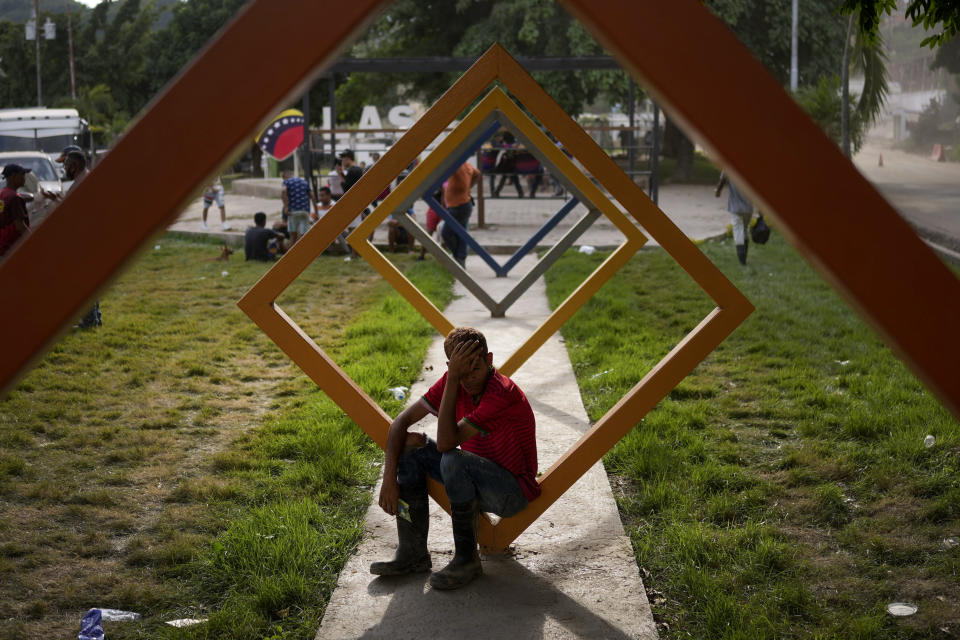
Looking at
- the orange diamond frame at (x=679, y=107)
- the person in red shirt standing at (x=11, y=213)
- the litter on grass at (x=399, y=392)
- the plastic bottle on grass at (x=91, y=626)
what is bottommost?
the plastic bottle on grass at (x=91, y=626)

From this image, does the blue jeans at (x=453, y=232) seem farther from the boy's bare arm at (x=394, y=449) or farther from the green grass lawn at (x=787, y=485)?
the boy's bare arm at (x=394, y=449)

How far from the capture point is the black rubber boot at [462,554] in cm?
364

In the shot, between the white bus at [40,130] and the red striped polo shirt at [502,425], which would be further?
the white bus at [40,130]

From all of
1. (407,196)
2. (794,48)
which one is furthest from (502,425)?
(794,48)

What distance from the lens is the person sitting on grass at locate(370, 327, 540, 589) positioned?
11.6 feet

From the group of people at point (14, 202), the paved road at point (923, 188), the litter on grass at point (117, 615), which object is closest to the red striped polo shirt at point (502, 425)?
the litter on grass at point (117, 615)

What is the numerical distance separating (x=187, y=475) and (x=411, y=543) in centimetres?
189

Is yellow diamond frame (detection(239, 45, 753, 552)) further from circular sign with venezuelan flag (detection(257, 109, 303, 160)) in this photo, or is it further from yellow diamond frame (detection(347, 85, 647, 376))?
circular sign with venezuelan flag (detection(257, 109, 303, 160))

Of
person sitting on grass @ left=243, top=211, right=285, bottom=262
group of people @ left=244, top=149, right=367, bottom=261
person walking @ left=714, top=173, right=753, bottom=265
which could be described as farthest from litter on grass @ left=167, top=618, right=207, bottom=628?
person sitting on grass @ left=243, top=211, right=285, bottom=262

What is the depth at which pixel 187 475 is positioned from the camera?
5.16 metres

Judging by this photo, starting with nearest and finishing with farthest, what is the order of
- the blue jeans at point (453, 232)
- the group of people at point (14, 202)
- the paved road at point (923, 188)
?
the group of people at point (14, 202) < the blue jeans at point (453, 232) < the paved road at point (923, 188)

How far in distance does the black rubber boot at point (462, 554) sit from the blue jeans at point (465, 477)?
5 centimetres

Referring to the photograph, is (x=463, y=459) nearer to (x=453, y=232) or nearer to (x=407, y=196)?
(x=407, y=196)

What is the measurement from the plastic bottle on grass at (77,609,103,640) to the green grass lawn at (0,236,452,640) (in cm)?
7
